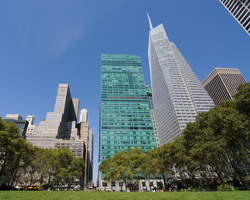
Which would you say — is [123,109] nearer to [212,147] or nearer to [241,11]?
[212,147]

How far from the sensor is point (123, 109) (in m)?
115

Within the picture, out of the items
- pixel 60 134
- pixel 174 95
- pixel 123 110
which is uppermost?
pixel 174 95

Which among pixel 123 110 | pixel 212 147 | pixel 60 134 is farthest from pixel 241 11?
pixel 60 134

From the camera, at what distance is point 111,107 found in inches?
4500

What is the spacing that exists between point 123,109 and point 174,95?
43568mm

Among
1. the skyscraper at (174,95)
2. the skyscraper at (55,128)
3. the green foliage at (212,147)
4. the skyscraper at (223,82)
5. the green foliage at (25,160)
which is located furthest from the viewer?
the skyscraper at (223,82)

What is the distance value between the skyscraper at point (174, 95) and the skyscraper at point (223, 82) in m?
22.8

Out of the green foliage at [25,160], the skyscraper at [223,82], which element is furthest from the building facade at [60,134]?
the skyscraper at [223,82]

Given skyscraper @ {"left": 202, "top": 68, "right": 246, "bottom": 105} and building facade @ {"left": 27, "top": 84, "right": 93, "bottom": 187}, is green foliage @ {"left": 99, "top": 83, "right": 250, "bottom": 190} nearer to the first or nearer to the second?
building facade @ {"left": 27, "top": 84, "right": 93, "bottom": 187}

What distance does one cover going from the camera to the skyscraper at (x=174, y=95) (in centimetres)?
11144

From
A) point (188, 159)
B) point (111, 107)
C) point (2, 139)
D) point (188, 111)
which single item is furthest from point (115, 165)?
point (188, 111)

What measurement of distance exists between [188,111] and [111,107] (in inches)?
2292

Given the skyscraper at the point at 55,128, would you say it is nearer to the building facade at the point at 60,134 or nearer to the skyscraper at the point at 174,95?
the building facade at the point at 60,134

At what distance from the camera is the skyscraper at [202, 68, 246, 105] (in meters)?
135
